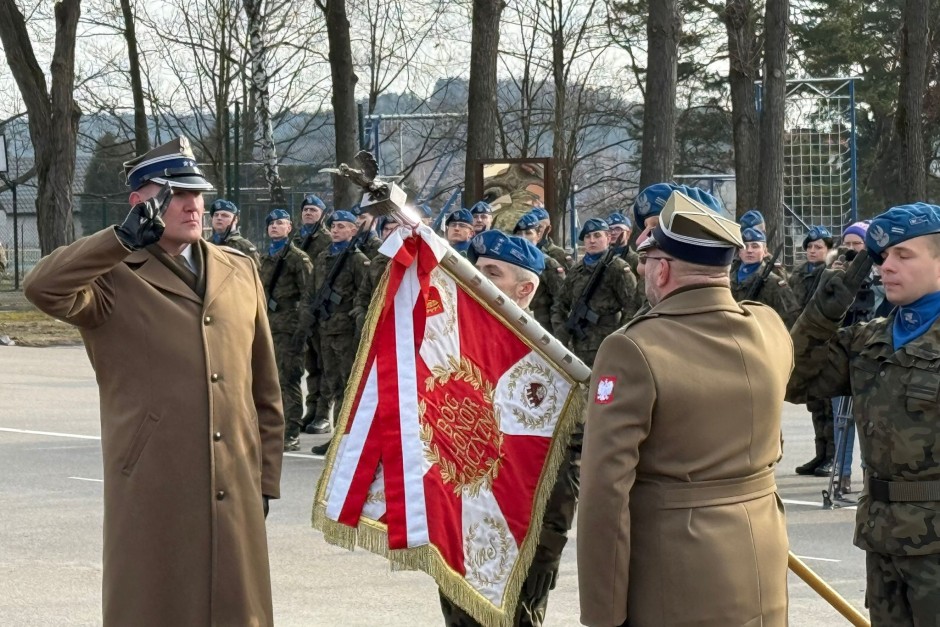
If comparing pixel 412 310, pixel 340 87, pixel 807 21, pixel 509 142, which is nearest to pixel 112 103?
pixel 509 142

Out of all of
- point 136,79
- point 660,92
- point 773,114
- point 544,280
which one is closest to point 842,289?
point 544,280

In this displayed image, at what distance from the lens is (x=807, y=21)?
4072 cm

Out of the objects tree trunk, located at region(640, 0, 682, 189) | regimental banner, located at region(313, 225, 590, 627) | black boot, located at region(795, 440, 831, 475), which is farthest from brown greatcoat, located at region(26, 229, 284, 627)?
tree trunk, located at region(640, 0, 682, 189)

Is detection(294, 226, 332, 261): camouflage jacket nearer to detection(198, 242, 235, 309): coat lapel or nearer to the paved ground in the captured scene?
the paved ground

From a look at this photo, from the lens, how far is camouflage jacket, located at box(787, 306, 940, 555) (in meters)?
4.02

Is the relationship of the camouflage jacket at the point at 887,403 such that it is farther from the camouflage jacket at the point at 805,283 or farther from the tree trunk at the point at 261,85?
the tree trunk at the point at 261,85

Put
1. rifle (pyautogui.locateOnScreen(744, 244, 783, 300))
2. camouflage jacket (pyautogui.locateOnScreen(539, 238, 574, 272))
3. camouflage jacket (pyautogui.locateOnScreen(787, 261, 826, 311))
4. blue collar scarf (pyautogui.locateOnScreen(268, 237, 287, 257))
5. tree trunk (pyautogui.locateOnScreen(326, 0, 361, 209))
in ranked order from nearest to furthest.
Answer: rifle (pyautogui.locateOnScreen(744, 244, 783, 300)) < camouflage jacket (pyautogui.locateOnScreen(787, 261, 826, 311)) < blue collar scarf (pyautogui.locateOnScreen(268, 237, 287, 257)) < camouflage jacket (pyautogui.locateOnScreen(539, 238, 574, 272)) < tree trunk (pyautogui.locateOnScreen(326, 0, 361, 209))

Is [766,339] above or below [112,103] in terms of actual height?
below

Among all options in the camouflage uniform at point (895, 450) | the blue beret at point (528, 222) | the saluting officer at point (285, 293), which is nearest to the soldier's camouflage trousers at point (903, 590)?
the camouflage uniform at point (895, 450)

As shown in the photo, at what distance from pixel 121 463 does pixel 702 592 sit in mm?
1788

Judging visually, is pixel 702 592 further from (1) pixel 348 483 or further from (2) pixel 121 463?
(2) pixel 121 463

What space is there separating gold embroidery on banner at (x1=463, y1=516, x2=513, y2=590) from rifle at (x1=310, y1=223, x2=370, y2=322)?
8233 mm

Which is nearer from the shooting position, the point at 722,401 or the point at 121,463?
the point at 722,401

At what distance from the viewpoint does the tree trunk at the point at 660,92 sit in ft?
61.4
